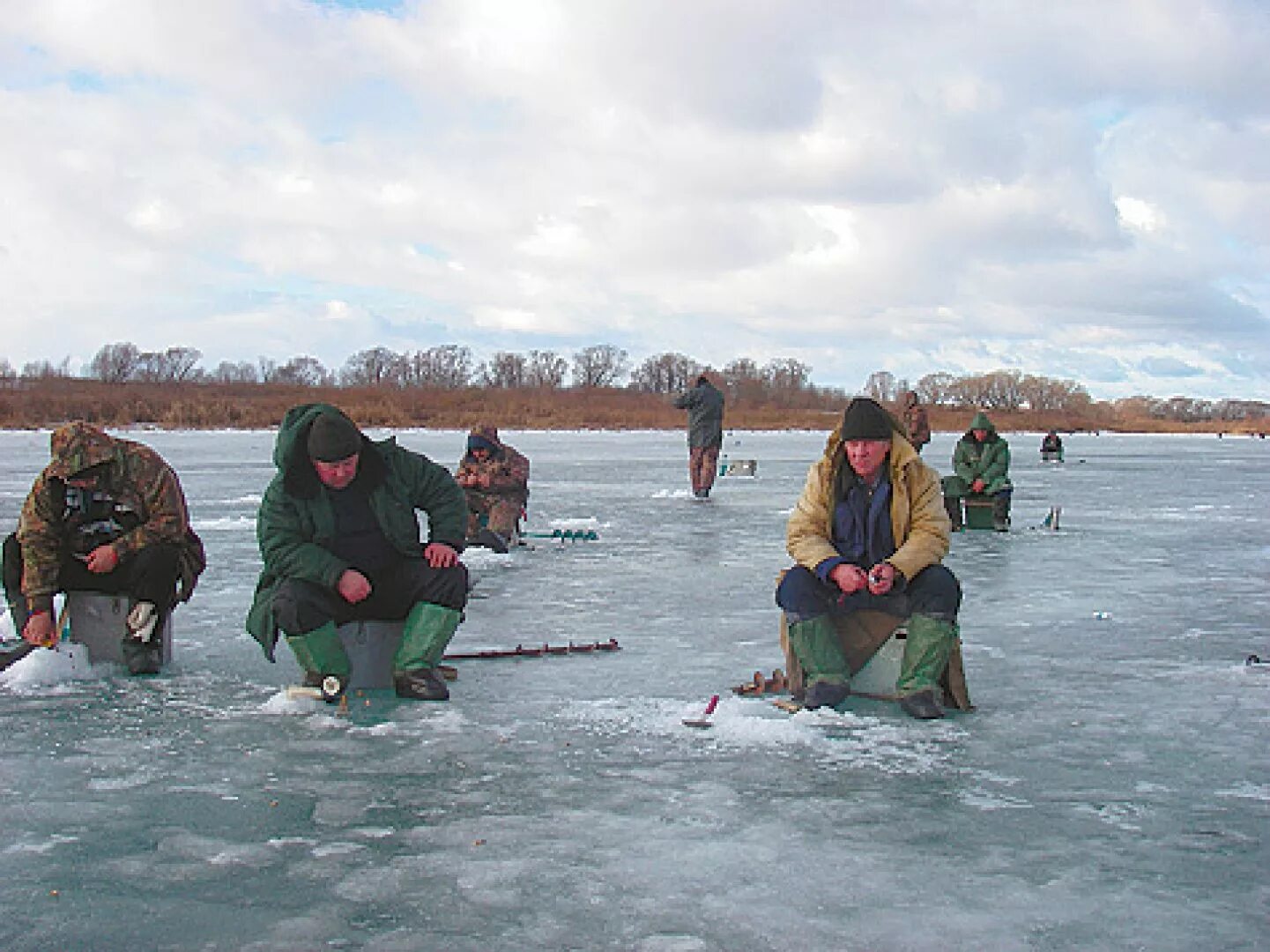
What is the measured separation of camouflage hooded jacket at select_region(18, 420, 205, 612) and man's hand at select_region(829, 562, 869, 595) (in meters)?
2.80

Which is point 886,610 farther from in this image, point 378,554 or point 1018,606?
point 1018,606

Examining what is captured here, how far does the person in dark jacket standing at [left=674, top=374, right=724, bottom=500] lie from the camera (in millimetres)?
16297

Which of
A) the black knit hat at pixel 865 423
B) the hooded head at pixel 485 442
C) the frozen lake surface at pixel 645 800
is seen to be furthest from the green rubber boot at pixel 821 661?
the hooded head at pixel 485 442

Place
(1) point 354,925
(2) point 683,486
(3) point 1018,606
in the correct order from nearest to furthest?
(1) point 354,925 < (3) point 1018,606 < (2) point 683,486

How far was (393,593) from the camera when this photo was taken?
210 inches

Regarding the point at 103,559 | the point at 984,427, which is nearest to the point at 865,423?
the point at 103,559

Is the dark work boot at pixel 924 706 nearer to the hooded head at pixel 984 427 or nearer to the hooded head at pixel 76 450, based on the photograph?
the hooded head at pixel 76 450

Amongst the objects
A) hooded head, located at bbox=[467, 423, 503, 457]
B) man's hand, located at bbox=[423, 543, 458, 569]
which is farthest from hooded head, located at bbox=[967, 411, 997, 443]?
man's hand, located at bbox=[423, 543, 458, 569]

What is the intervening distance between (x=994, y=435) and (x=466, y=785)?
9794 mm

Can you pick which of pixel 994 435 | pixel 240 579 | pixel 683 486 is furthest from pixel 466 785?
pixel 683 486

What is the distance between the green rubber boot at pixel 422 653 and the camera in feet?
17.1

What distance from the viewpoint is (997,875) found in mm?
3336

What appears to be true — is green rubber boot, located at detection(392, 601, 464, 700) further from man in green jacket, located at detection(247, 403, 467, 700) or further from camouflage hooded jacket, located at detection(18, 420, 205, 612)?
camouflage hooded jacket, located at detection(18, 420, 205, 612)

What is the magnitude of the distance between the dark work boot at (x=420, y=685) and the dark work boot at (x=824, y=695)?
4.77 ft
